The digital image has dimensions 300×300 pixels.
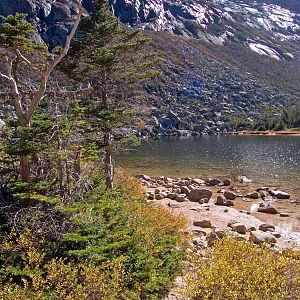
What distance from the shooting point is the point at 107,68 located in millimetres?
20031

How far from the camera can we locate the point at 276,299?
866 centimetres

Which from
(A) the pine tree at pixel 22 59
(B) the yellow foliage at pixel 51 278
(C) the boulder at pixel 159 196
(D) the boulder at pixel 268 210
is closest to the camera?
(B) the yellow foliage at pixel 51 278

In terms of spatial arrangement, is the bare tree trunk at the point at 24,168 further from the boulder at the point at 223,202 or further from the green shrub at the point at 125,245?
the boulder at the point at 223,202

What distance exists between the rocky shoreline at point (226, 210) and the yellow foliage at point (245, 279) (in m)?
8.22

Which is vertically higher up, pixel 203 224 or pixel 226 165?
pixel 203 224

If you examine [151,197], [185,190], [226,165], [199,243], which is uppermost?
[199,243]

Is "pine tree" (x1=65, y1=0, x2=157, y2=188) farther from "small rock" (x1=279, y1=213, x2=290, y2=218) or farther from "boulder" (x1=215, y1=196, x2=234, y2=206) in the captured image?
"boulder" (x1=215, y1=196, x2=234, y2=206)

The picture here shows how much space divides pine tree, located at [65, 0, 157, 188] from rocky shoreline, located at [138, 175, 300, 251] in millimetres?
5428

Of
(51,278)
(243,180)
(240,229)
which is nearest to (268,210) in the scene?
(240,229)

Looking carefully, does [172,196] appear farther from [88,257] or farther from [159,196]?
[88,257]

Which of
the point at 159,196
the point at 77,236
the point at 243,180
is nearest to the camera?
the point at 77,236

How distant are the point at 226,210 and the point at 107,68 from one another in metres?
14.7

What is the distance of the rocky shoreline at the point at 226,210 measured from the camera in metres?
21.4

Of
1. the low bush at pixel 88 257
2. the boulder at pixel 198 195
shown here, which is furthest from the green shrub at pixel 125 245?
the boulder at pixel 198 195
